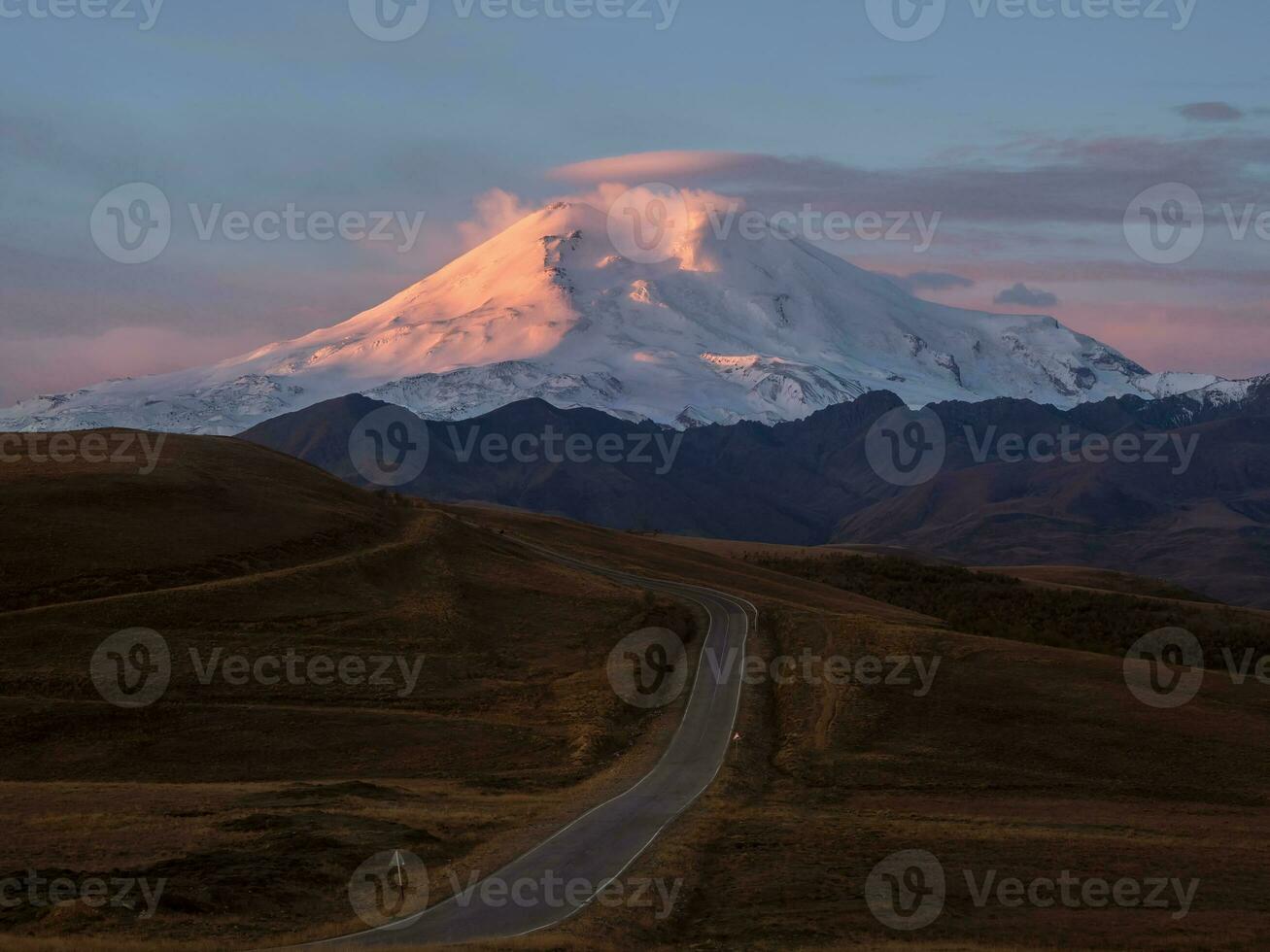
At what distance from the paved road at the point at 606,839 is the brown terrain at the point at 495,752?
773 mm

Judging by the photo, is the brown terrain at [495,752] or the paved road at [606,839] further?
the brown terrain at [495,752]

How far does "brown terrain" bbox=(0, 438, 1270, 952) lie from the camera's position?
26547 millimetres

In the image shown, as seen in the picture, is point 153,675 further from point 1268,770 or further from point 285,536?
point 1268,770

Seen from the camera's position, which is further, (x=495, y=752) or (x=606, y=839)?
(x=495, y=752)

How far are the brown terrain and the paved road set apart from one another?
77 cm

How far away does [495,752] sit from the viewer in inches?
1684

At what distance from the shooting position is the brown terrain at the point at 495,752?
87.1 ft

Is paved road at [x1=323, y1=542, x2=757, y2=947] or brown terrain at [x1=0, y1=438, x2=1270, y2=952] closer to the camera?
paved road at [x1=323, y1=542, x2=757, y2=947]

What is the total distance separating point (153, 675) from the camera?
4609 centimetres

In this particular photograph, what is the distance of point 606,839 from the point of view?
104ft

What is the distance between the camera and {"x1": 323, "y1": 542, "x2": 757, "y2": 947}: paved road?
24.6 m

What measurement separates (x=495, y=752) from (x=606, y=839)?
38.5 ft

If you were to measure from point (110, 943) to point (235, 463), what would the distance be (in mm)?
61587

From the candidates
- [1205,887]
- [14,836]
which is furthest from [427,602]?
[1205,887]
